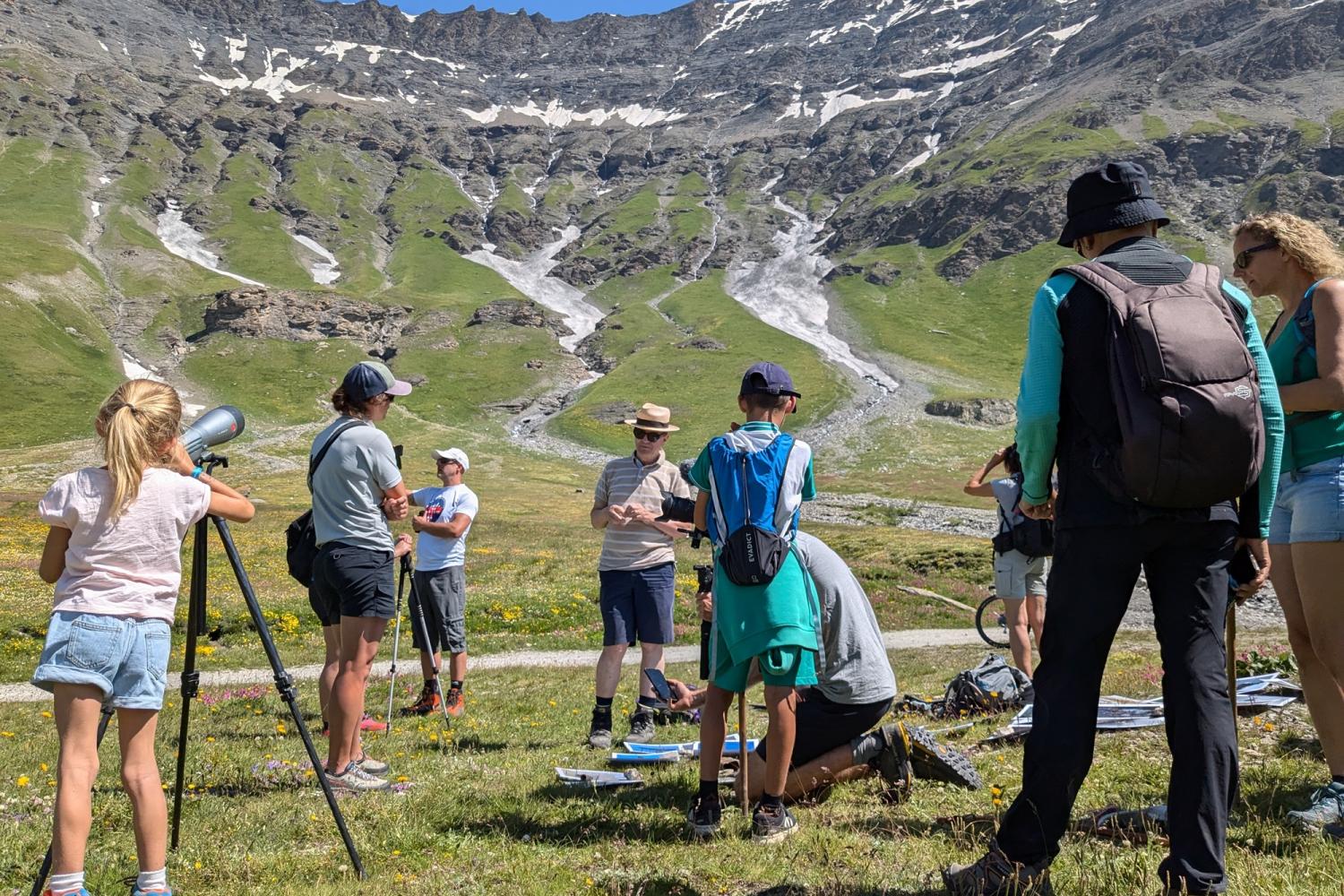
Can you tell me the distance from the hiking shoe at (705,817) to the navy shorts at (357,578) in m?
3.42

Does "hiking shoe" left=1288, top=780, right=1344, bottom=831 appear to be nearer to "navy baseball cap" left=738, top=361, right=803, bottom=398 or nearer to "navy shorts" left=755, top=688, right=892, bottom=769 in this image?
"navy shorts" left=755, top=688, right=892, bottom=769

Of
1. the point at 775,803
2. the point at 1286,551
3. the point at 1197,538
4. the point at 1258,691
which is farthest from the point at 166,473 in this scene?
the point at 1258,691

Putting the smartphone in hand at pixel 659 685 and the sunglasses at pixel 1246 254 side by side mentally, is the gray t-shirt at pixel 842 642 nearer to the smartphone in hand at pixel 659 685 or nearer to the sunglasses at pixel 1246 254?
the smartphone in hand at pixel 659 685

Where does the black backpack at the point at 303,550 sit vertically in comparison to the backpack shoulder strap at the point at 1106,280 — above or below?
below

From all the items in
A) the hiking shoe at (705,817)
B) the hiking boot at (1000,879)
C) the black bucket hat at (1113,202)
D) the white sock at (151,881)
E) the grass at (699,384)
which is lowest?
the white sock at (151,881)

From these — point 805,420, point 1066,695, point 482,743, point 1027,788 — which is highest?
point 805,420

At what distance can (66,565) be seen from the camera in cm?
497

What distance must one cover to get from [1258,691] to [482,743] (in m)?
8.28

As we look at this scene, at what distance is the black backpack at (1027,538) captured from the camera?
10039 mm

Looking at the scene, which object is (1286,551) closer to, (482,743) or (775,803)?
(775,803)

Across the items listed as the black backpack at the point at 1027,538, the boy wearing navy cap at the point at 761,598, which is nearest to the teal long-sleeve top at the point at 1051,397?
the boy wearing navy cap at the point at 761,598

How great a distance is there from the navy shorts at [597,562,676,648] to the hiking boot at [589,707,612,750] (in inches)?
31.1

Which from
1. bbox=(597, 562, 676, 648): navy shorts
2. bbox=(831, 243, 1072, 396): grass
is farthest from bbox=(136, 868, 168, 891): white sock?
bbox=(831, 243, 1072, 396): grass

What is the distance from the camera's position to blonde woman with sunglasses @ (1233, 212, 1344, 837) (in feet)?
17.0
